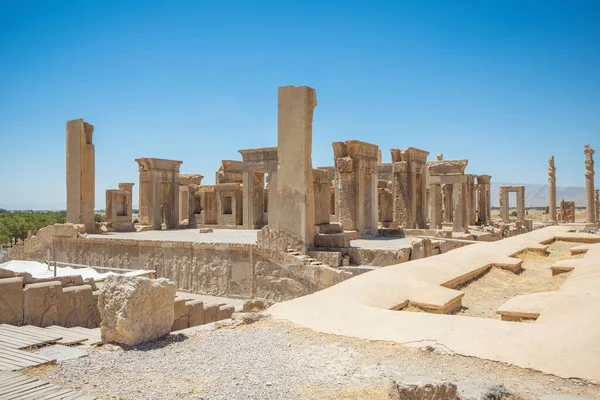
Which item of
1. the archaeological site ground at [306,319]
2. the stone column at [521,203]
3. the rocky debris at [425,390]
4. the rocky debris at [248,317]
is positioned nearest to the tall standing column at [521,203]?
the stone column at [521,203]

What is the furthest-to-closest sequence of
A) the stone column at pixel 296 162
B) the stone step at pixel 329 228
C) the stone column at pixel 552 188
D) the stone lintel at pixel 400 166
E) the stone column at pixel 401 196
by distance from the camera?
the stone column at pixel 552 188 < the stone column at pixel 401 196 < the stone lintel at pixel 400 166 < the stone step at pixel 329 228 < the stone column at pixel 296 162

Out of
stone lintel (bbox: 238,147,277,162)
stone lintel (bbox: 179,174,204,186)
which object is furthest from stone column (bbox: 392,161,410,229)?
stone lintel (bbox: 179,174,204,186)

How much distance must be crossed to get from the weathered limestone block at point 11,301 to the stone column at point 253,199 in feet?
53.7

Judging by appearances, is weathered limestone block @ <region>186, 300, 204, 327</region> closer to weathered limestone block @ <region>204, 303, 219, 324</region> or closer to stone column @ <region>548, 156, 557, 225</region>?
weathered limestone block @ <region>204, 303, 219, 324</region>

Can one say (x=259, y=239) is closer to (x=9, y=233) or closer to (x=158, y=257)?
(x=158, y=257)

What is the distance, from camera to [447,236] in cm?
1711

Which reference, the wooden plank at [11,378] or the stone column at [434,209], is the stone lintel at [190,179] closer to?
the stone column at [434,209]

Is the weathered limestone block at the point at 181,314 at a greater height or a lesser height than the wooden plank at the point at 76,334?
lesser

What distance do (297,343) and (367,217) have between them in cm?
1434

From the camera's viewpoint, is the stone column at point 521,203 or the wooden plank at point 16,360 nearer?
the wooden plank at point 16,360

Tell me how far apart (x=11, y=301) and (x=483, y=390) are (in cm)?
631

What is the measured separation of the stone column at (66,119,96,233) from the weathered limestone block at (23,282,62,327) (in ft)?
46.4

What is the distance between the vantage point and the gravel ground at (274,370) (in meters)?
3.15

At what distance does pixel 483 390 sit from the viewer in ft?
9.32
